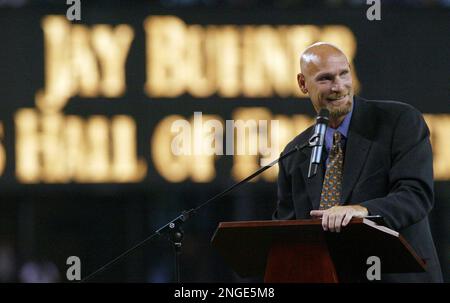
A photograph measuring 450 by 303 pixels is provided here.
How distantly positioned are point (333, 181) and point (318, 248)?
0.50 m

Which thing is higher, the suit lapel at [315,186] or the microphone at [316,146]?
the microphone at [316,146]

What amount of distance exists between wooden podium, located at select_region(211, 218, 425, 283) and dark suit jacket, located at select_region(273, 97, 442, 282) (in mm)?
137

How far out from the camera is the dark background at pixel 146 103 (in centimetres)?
687

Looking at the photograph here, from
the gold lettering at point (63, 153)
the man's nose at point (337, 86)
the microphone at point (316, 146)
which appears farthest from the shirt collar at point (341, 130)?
the gold lettering at point (63, 153)

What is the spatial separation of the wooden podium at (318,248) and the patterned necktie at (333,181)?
1.11 ft

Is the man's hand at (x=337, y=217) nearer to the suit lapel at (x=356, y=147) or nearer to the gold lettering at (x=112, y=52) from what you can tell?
the suit lapel at (x=356, y=147)

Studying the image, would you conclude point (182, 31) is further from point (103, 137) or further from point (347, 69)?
point (347, 69)

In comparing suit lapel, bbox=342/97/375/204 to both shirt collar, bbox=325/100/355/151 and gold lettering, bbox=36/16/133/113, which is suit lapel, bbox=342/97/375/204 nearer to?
shirt collar, bbox=325/100/355/151

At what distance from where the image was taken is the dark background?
6871mm

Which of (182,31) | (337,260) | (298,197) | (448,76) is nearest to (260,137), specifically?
(182,31)

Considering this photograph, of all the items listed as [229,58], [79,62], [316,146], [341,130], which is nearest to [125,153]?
[79,62]

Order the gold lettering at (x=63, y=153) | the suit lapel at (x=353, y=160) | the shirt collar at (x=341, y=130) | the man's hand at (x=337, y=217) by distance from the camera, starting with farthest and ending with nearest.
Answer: the gold lettering at (x=63, y=153), the shirt collar at (x=341, y=130), the suit lapel at (x=353, y=160), the man's hand at (x=337, y=217)

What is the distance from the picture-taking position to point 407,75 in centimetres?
697

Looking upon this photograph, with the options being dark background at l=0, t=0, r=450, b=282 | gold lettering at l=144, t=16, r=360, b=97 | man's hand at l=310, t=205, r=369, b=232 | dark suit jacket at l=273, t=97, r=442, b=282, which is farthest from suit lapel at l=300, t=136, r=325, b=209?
gold lettering at l=144, t=16, r=360, b=97
